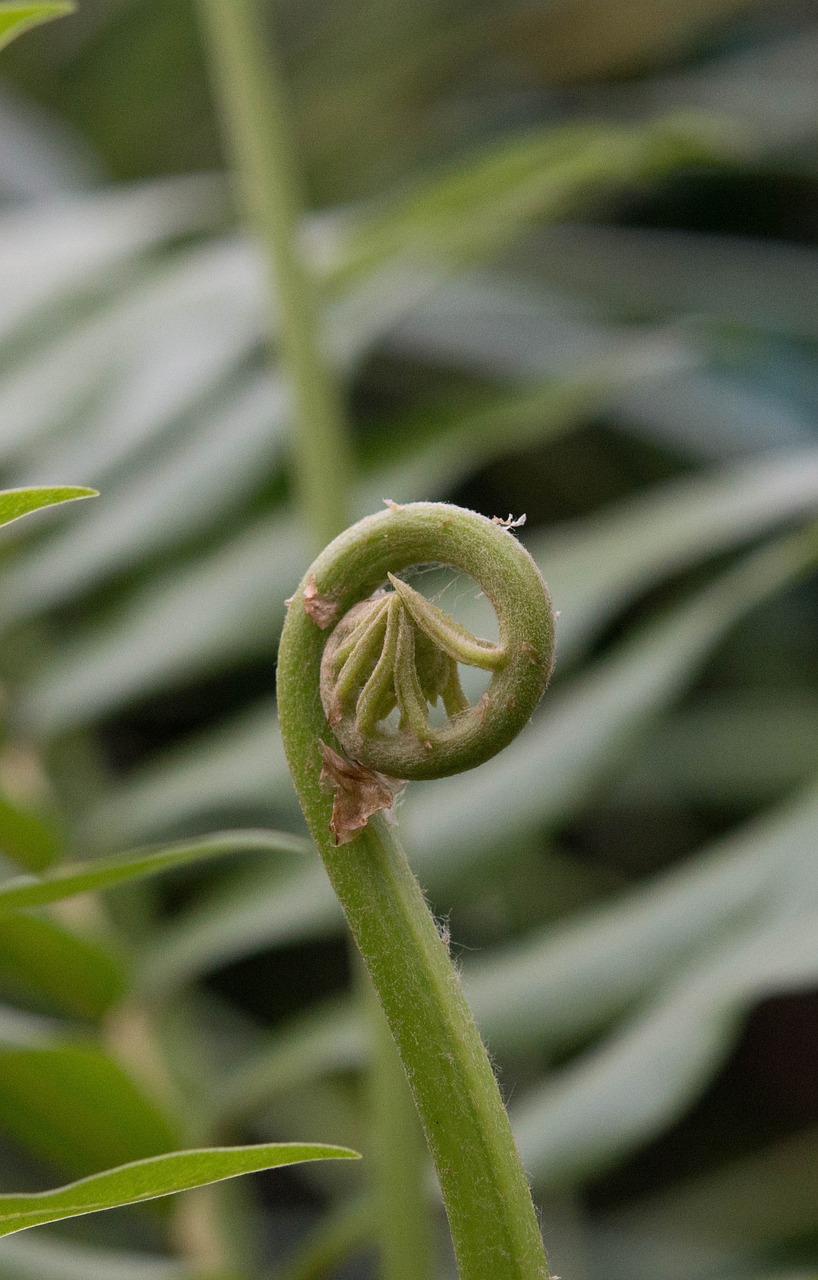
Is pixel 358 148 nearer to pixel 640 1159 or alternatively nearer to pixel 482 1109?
pixel 640 1159

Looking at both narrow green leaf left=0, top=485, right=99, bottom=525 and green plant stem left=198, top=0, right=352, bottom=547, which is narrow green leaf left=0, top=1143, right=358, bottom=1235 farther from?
green plant stem left=198, top=0, right=352, bottom=547

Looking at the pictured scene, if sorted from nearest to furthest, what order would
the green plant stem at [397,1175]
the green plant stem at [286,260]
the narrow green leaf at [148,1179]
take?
the narrow green leaf at [148,1179] < the green plant stem at [397,1175] < the green plant stem at [286,260]

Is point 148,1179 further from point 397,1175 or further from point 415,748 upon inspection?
point 397,1175

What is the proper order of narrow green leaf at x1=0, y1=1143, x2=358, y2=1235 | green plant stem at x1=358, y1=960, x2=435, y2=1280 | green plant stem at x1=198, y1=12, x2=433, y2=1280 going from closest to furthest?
1. narrow green leaf at x1=0, y1=1143, x2=358, y2=1235
2. green plant stem at x1=358, y1=960, x2=435, y2=1280
3. green plant stem at x1=198, y1=12, x2=433, y2=1280

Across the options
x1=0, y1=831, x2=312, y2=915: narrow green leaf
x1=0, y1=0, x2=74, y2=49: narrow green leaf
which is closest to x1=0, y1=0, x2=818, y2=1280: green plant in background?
x1=0, y1=831, x2=312, y2=915: narrow green leaf

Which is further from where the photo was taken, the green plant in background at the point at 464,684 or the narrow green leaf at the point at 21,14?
the green plant in background at the point at 464,684

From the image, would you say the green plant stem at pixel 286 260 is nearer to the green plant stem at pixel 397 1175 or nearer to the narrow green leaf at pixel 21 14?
the green plant stem at pixel 397 1175

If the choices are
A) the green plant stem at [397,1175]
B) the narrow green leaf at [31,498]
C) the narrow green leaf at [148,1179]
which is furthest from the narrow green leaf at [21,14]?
the green plant stem at [397,1175]

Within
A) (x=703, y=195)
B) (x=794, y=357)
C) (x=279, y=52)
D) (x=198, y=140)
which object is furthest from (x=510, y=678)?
(x=279, y=52)
